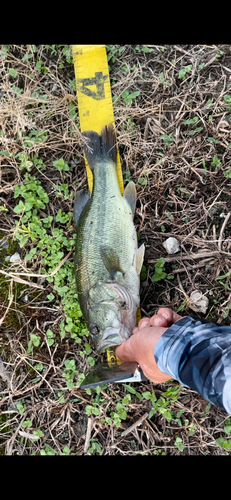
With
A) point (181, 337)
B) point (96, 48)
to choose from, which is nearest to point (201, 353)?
point (181, 337)

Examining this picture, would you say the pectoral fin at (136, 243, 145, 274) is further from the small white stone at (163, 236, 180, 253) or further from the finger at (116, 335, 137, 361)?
the finger at (116, 335, 137, 361)

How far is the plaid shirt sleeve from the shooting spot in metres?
1.74

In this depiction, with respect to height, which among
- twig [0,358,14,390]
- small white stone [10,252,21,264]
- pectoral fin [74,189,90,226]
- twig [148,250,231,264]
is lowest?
twig [0,358,14,390]

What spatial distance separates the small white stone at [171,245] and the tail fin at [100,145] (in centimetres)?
103

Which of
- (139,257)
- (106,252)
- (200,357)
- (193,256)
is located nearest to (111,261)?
(106,252)

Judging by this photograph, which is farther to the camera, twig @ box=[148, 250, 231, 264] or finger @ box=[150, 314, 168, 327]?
twig @ box=[148, 250, 231, 264]

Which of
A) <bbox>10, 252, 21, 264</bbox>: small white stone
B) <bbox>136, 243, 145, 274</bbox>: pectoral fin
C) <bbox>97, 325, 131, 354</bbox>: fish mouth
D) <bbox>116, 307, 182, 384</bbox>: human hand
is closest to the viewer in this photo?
<bbox>116, 307, 182, 384</bbox>: human hand

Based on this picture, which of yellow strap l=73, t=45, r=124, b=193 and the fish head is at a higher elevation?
yellow strap l=73, t=45, r=124, b=193

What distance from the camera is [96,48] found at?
3656 mm

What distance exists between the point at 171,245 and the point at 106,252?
28.5 inches

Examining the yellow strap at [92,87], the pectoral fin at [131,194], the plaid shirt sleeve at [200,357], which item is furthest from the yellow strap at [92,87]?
the plaid shirt sleeve at [200,357]

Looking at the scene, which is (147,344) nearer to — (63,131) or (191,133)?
(191,133)

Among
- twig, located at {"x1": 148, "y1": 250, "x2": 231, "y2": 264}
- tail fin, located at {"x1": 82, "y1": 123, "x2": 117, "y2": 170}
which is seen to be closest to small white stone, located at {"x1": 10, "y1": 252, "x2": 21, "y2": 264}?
tail fin, located at {"x1": 82, "y1": 123, "x2": 117, "y2": 170}

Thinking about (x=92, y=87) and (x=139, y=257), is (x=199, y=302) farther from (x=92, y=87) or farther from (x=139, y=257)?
(x=92, y=87)
